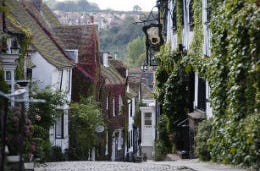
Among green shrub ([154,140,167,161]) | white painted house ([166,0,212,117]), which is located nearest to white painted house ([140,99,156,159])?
green shrub ([154,140,167,161])

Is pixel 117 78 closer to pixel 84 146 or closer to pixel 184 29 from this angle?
pixel 84 146

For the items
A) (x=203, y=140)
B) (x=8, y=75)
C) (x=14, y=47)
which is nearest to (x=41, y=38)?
(x=14, y=47)

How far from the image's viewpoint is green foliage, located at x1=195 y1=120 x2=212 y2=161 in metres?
19.8

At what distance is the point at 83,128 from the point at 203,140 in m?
14.8

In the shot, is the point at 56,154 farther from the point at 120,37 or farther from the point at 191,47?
the point at 120,37

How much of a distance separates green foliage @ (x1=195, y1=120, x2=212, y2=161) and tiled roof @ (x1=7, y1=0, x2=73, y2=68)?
14480 mm

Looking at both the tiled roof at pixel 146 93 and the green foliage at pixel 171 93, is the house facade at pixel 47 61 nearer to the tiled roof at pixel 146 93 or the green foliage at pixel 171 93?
the green foliage at pixel 171 93

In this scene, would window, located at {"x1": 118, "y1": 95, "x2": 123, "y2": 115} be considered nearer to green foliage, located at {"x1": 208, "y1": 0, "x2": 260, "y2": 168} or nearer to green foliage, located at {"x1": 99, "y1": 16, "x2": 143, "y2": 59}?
green foliage, located at {"x1": 208, "y1": 0, "x2": 260, "y2": 168}

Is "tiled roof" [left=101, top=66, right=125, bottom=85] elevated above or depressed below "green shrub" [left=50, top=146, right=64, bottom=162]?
above

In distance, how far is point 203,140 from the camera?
20.1 meters

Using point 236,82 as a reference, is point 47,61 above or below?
above

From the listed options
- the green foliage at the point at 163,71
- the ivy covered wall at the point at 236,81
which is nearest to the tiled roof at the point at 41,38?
the green foliage at the point at 163,71

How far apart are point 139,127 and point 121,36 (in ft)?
306

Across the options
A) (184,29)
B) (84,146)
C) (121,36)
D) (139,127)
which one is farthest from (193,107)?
(121,36)
